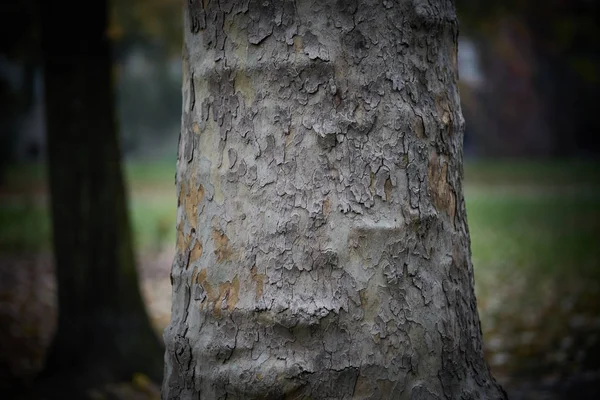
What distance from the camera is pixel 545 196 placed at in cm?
1387

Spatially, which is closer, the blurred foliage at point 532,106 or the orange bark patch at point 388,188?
the orange bark patch at point 388,188

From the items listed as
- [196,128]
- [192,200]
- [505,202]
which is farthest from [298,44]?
[505,202]

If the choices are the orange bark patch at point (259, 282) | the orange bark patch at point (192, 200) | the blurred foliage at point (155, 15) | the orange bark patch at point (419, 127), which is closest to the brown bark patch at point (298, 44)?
the orange bark patch at point (419, 127)

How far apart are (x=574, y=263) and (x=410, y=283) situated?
6847 millimetres

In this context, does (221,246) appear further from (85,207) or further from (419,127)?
(85,207)

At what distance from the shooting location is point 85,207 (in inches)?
174

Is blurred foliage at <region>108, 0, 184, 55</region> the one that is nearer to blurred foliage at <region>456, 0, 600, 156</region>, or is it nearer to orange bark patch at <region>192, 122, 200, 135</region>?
orange bark patch at <region>192, 122, 200, 135</region>

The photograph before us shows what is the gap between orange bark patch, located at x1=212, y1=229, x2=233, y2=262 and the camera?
187 centimetres

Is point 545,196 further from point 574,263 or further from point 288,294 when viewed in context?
point 288,294

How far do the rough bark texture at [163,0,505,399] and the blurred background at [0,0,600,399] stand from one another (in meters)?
2.55

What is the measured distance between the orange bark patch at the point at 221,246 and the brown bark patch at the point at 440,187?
611mm

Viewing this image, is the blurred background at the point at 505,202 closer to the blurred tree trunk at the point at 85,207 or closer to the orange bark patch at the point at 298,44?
the blurred tree trunk at the point at 85,207

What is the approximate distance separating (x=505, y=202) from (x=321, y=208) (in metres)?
12.5

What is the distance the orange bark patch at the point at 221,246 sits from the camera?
1.87 meters
